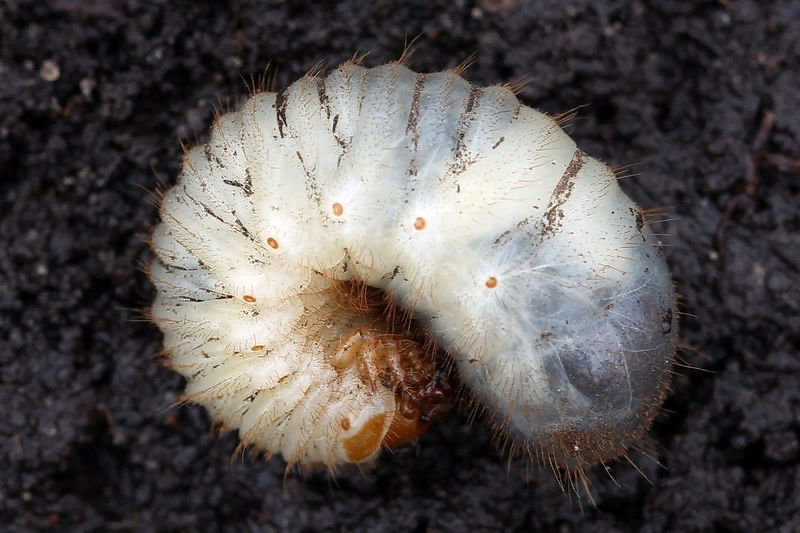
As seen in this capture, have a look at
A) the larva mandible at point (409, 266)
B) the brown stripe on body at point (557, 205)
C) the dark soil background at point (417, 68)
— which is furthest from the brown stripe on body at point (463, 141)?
the dark soil background at point (417, 68)

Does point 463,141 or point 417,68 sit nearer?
point 463,141

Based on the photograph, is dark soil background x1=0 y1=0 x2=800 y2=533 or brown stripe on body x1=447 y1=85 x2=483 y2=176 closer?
brown stripe on body x1=447 y1=85 x2=483 y2=176

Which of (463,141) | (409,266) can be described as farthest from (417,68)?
(409,266)

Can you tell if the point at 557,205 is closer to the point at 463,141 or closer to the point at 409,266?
the point at 463,141

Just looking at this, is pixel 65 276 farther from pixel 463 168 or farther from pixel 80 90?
pixel 463 168

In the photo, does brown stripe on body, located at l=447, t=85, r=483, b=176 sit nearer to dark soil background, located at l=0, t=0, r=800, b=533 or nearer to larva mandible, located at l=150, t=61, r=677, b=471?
larva mandible, located at l=150, t=61, r=677, b=471

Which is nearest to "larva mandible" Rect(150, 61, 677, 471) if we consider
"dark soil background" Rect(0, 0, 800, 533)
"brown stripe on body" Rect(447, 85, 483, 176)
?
"brown stripe on body" Rect(447, 85, 483, 176)
